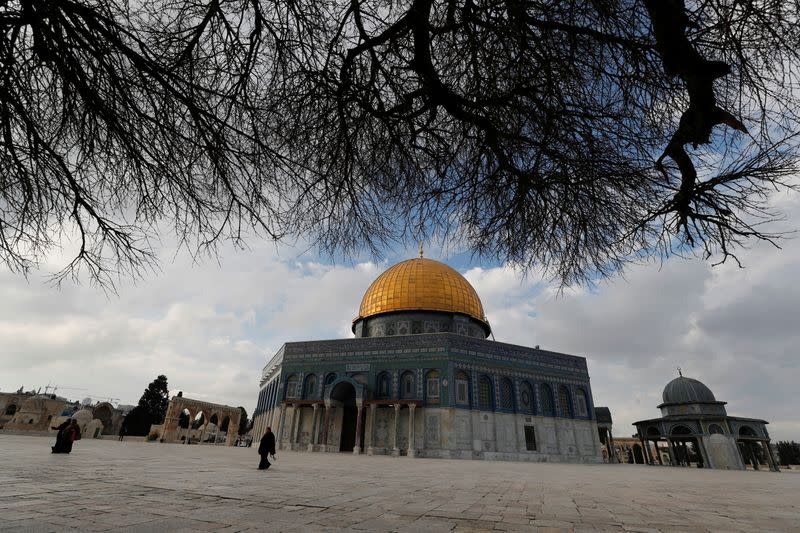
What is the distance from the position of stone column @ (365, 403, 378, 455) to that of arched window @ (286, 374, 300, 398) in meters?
5.53

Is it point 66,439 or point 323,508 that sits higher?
point 66,439

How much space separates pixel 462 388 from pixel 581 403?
9.57 metres

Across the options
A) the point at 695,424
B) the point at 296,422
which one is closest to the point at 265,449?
the point at 296,422

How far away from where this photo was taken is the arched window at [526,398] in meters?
26.0

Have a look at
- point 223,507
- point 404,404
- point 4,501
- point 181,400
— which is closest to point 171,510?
point 223,507

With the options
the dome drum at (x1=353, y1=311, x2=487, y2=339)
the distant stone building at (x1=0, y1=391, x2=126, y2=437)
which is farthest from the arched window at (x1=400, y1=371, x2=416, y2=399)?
the distant stone building at (x1=0, y1=391, x2=126, y2=437)

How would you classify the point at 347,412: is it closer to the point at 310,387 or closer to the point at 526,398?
the point at 310,387

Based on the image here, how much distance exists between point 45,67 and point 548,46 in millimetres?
4535

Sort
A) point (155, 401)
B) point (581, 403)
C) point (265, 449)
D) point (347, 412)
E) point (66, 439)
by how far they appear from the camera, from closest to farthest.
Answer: point (265, 449) → point (66, 439) → point (347, 412) → point (581, 403) → point (155, 401)

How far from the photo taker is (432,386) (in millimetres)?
24734

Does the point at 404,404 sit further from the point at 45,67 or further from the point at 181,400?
the point at 45,67

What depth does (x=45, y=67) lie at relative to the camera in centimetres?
369

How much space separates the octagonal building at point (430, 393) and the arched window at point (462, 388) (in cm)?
Answer: 6

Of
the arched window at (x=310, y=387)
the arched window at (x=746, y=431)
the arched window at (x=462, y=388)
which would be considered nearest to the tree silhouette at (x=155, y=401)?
the arched window at (x=310, y=387)
